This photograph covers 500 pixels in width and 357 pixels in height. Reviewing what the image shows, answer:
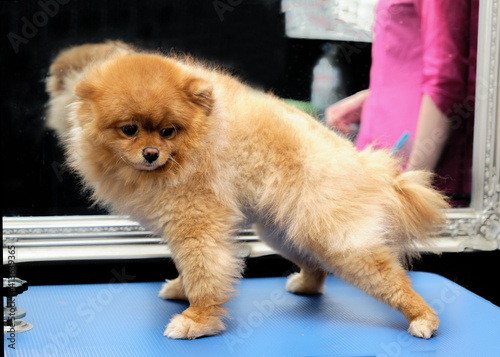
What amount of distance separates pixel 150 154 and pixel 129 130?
9 cm

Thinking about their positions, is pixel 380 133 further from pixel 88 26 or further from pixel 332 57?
pixel 88 26

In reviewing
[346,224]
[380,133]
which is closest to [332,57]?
[380,133]

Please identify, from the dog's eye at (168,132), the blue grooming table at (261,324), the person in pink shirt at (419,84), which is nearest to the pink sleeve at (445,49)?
the person in pink shirt at (419,84)

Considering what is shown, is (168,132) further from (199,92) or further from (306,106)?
(306,106)

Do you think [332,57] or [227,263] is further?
[332,57]

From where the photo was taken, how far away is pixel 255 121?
143cm

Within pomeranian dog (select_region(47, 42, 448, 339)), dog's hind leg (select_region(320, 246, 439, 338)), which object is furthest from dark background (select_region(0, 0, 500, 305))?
dog's hind leg (select_region(320, 246, 439, 338))

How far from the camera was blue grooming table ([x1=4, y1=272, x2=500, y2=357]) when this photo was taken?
1.27 m

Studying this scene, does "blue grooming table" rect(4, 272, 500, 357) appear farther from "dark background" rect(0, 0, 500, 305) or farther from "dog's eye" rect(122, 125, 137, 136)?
"dog's eye" rect(122, 125, 137, 136)

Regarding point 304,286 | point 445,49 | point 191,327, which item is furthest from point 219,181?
point 445,49

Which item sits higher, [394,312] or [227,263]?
[227,263]

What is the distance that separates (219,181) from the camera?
1.36 metres

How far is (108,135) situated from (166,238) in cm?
32

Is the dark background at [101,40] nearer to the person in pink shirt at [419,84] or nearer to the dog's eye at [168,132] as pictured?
the person in pink shirt at [419,84]
